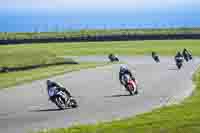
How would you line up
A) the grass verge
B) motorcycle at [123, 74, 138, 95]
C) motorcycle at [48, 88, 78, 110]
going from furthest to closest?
the grass verge → motorcycle at [123, 74, 138, 95] → motorcycle at [48, 88, 78, 110]

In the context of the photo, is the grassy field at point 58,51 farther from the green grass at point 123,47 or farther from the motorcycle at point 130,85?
the motorcycle at point 130,85

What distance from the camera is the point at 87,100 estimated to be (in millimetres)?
32875

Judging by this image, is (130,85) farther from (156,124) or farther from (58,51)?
(58,51)

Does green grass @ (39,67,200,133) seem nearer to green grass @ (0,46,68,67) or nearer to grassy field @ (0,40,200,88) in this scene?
grassy field @ (0,40,200,88)

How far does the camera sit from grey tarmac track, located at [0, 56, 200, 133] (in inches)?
995

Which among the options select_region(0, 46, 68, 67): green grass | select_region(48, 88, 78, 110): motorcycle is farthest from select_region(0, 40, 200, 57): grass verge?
select_region(48, 88, 78, 110): motorcycle

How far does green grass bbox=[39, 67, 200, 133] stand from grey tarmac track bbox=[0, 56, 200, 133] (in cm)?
114

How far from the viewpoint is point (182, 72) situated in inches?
2146

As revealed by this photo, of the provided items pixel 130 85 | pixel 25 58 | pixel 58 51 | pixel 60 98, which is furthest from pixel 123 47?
pixel 60 98

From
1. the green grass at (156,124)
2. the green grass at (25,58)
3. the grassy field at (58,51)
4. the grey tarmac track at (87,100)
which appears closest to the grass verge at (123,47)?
the grassy field at (58,51)

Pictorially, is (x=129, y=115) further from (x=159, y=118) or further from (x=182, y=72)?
(x=182, y=72)

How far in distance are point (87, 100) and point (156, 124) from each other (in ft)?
34.1

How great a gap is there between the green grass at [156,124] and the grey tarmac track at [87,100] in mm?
1142

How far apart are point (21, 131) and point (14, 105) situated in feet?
30.4
